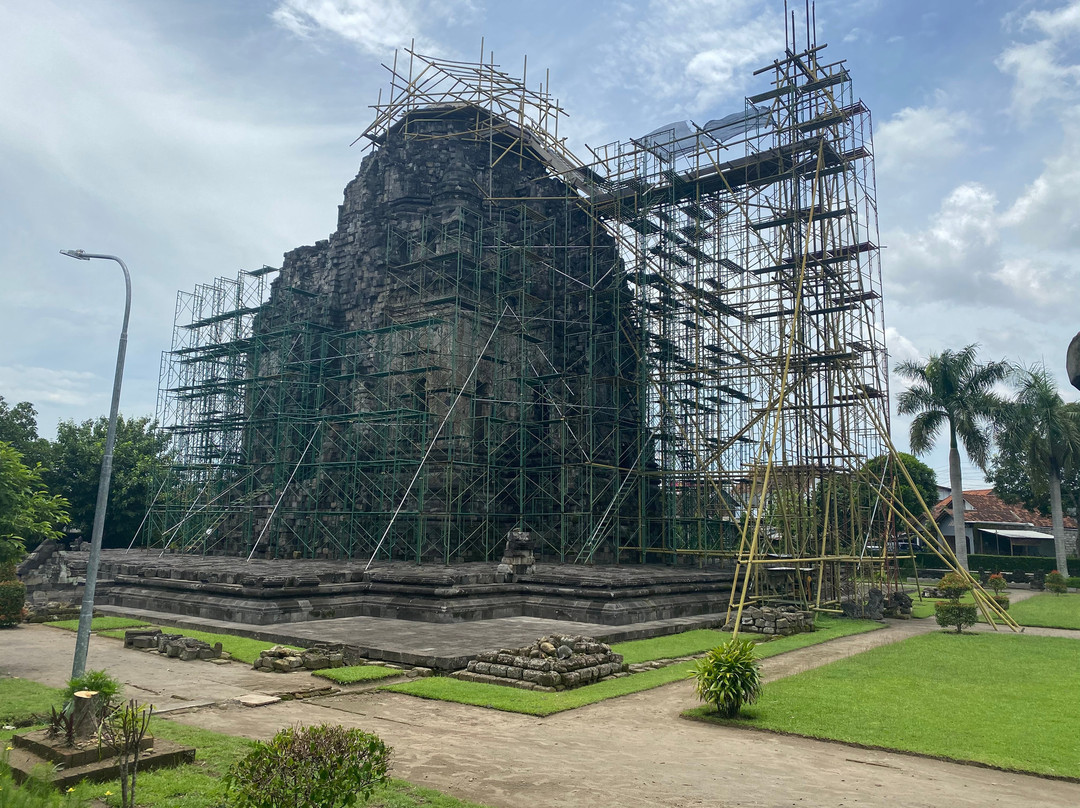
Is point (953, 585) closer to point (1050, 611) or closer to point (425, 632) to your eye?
point (1050, 611)

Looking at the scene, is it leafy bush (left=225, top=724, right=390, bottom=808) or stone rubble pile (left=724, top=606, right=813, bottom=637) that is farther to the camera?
stone rubble pile (left=724, top=606, right=813, bottom=637)

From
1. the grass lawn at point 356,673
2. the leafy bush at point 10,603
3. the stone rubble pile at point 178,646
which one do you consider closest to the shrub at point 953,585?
the grass lawn at point 356,673

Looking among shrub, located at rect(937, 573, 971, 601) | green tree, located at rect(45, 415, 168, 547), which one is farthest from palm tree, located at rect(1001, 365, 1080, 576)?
green tree, located at rect(45, 415, 168, 547)

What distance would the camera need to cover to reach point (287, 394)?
3086 cm

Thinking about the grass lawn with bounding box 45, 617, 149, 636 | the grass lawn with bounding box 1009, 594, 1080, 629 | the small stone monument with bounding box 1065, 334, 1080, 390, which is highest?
the small stone monument with bounding box 1065, 334, 1080, 390

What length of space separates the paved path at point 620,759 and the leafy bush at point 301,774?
1.99 meters

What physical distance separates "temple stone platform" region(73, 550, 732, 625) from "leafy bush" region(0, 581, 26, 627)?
3068 millimetres

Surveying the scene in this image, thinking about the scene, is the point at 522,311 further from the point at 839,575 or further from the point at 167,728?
the point at 167,728

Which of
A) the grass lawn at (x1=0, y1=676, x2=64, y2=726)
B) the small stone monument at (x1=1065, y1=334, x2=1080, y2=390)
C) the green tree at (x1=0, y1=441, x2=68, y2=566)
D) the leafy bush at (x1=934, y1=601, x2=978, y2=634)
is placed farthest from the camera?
the leafy bush at (x1=934, y1=601, x2=978, y2=634)

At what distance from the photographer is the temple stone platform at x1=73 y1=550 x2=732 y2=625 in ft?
58.5

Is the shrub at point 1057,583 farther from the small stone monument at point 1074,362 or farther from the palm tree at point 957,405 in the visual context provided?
the small stone monument at point 1074,362

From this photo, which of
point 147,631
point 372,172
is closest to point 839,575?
point 147,631

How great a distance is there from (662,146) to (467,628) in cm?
1950

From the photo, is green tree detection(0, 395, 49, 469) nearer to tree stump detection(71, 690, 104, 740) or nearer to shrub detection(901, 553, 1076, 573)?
tree stump detection(71, 690, 104, 740)
